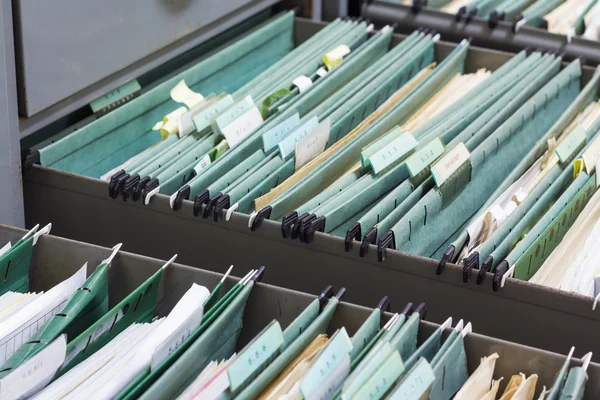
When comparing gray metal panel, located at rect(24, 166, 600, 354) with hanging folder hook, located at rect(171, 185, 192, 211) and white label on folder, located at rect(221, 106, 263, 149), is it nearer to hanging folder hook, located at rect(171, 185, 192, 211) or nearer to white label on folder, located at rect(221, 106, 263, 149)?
hanging folder hook, located at rect(171, 185, 192, 211)

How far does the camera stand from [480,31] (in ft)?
9.38

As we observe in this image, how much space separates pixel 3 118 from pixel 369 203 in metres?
0.73

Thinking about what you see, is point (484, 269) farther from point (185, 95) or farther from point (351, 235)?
point (185, 95)

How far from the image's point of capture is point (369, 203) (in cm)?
198

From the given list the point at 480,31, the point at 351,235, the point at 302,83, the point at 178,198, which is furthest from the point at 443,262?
the point at 480,31

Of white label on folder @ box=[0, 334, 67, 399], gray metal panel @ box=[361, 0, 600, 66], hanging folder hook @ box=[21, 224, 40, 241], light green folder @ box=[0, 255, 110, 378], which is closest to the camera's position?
white label on folder @ box=[0, 334, 67, 399]

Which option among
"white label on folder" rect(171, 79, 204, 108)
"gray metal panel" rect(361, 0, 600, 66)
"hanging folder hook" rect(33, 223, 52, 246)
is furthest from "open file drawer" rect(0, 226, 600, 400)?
"gray metal panel" rect(361, 0, 600, 66)

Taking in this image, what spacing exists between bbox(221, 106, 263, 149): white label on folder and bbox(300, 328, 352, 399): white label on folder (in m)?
0.82

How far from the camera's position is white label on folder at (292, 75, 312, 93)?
7.99 feet

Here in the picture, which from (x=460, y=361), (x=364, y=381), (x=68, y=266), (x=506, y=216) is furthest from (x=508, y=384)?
(x=68, y=266)

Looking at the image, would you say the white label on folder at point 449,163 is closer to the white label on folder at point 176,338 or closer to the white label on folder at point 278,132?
the white label on folder at point 278,132

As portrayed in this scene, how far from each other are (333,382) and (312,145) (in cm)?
86

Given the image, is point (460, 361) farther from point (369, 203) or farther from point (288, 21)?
point (288, 21)

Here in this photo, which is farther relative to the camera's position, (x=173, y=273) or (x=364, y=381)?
(x=173, y=273)
